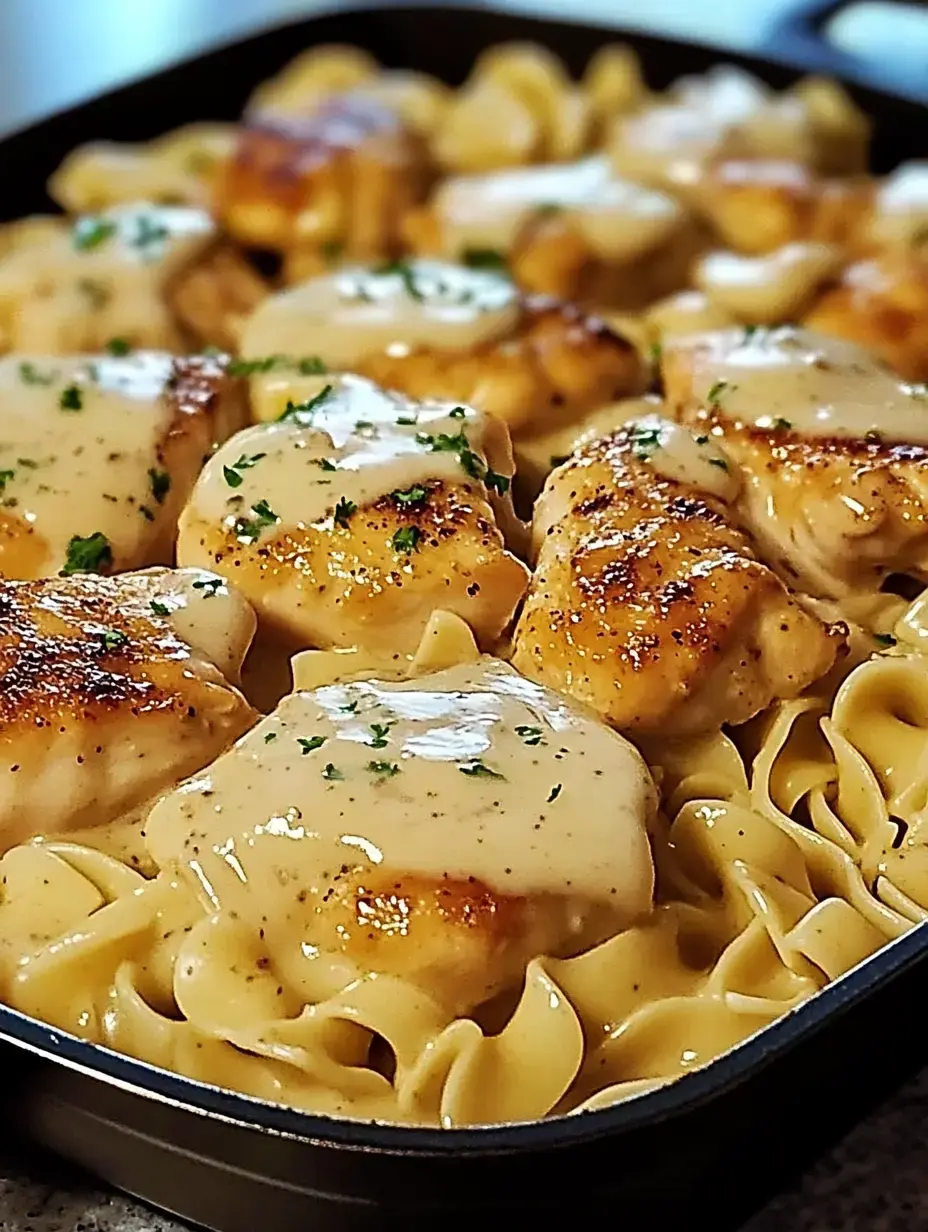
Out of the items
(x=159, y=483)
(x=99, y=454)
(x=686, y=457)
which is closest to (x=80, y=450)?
(x=99, y=454)

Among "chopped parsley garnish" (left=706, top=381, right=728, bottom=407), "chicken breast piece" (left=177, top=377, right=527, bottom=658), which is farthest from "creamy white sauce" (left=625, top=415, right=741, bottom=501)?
"chicken breast piece" (left=177, top=377, right=527, bottom=658)

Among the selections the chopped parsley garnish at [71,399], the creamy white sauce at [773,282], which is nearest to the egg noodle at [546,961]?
the chopped parsley garnish at [71,399]

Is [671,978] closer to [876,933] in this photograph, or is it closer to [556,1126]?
[876,933]

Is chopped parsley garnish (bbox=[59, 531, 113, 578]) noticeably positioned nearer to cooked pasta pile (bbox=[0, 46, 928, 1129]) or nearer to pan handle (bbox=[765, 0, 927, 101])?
cooked pasta pile (bbox=[0, 46, 928, 1129])

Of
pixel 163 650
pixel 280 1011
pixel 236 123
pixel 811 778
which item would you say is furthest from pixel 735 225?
pixel 280 1011

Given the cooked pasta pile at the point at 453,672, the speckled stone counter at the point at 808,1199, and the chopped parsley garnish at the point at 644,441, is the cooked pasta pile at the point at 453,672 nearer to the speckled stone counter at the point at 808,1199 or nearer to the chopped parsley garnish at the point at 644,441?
the chopped parsley garnish at the point at 644,441

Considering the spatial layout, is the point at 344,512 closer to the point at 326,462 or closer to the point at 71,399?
the point at 326,462
